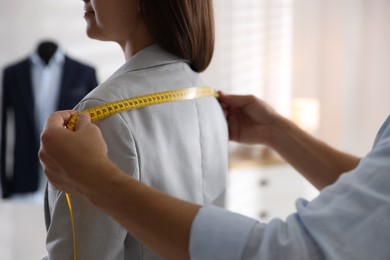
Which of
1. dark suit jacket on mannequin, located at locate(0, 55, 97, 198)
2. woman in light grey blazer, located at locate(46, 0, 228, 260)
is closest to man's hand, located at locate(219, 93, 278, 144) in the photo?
woman in light grey blazer, located at locate(46, 0, 228, 260)

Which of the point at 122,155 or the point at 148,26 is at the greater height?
the point at 148,26

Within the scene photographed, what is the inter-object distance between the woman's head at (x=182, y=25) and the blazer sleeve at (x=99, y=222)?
266 millimetres

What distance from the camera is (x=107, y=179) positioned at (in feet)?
2.70

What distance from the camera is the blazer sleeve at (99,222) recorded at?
962mm

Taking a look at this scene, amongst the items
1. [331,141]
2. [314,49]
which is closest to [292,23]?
[314,49]

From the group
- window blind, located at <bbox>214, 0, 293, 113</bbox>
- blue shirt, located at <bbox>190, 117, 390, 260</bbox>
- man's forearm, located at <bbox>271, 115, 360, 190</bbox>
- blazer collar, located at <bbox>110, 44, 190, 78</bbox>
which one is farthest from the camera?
window blind, located at <bbox>214, 0, 293, 113</bbox>

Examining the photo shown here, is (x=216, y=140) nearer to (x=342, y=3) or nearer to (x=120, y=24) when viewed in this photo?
(x=120, y=24)

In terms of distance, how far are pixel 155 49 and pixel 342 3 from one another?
3.60 meters

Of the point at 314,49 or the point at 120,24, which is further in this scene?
the point at 314,49

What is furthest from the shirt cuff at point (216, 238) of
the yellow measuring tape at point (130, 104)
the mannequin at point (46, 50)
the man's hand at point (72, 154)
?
the mannequin at point (46, 50)

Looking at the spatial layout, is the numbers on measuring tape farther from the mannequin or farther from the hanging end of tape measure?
the mannequin

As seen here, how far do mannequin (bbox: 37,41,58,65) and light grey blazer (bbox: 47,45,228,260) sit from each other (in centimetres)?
225

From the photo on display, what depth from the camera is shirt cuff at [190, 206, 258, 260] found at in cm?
78

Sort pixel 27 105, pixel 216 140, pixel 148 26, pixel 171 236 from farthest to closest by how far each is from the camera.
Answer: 1. pixel 27 105
2. pixel 216 140
3. pixel 148 26
4. pixel 171 236
